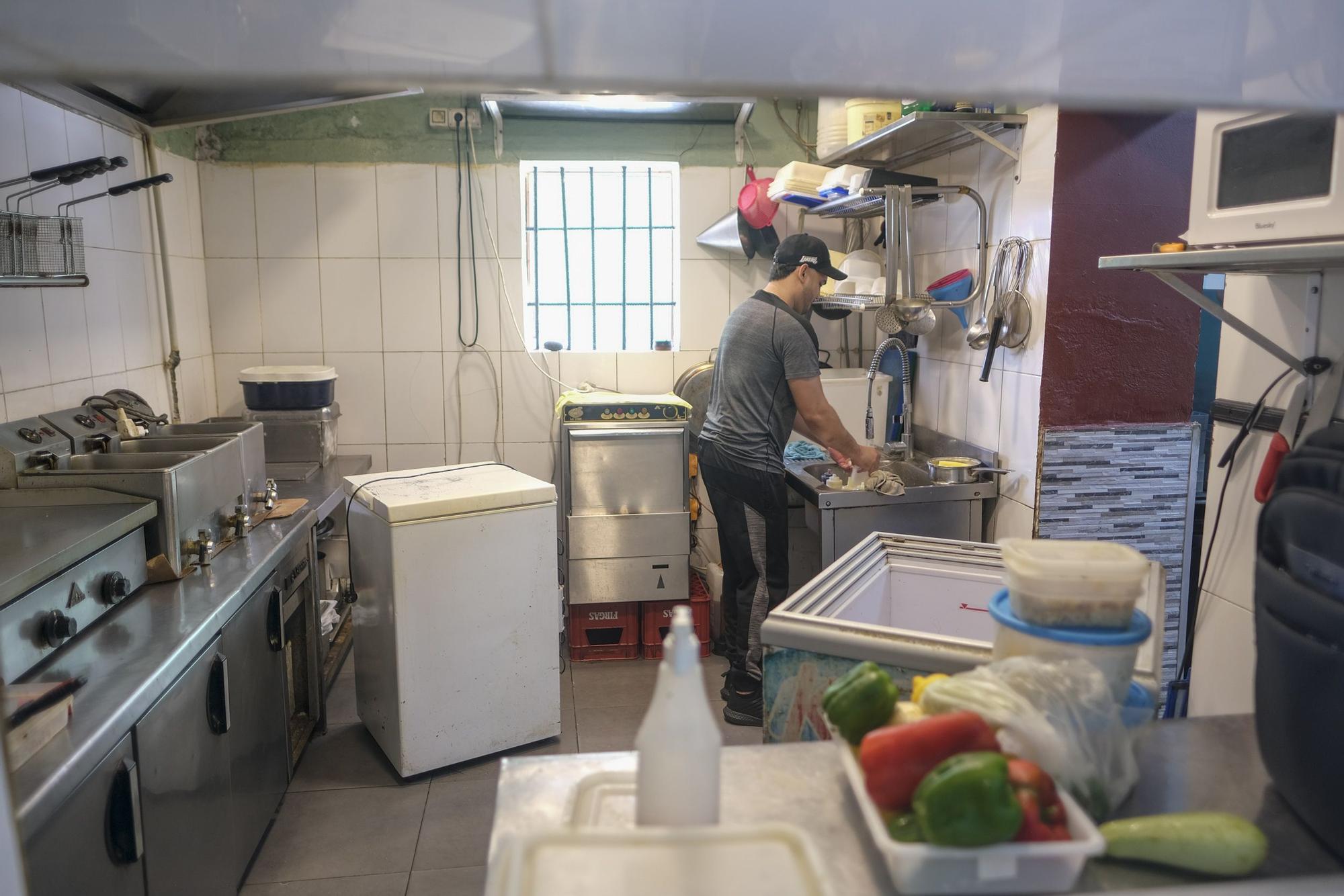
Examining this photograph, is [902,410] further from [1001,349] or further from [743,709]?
[743,709]

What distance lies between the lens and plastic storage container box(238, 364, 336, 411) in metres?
3.60

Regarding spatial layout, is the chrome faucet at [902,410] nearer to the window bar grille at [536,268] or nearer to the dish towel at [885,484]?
the dish towel at [885,484]

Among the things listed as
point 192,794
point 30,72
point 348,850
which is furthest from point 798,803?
point 348,850

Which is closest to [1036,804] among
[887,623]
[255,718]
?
[887,623]

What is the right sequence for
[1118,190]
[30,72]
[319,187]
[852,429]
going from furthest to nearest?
1. [319,187]
2. [852,429]
3. [1118,190]
4. [30,72]

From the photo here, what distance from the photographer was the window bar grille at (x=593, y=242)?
426 centimetres

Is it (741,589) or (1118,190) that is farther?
(741,589)

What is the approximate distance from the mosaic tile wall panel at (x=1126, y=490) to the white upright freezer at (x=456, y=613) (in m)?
1.52

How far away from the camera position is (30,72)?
0.65 metres

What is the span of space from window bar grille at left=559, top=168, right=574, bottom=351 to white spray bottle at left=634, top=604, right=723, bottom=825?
3.52m

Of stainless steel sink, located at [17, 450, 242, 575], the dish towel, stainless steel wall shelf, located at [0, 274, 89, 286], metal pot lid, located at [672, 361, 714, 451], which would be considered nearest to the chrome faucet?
the dish towel

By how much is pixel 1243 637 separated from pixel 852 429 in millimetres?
2042

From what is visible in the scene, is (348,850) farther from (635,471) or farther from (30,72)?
(30,72)

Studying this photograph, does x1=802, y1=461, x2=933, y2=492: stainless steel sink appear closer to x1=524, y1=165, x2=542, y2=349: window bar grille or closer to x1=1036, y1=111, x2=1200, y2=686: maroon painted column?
x1=1036, y1=111, x2=1200, y2=686: maroon painted column
